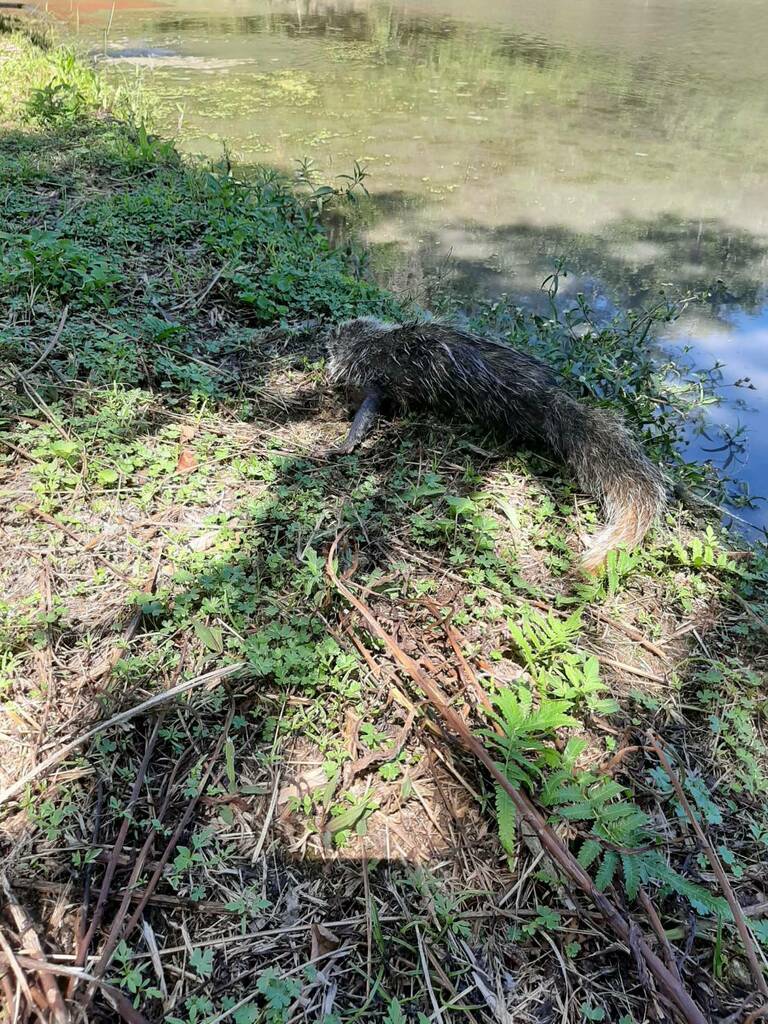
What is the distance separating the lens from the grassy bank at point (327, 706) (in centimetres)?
150

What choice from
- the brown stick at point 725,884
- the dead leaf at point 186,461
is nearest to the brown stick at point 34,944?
the brown stick at point 725,884

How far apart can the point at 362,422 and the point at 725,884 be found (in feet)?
7.42

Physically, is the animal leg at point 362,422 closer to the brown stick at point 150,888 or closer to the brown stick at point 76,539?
the brown stick at point 76,539

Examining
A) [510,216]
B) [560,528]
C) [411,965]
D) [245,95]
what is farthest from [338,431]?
[245,95]

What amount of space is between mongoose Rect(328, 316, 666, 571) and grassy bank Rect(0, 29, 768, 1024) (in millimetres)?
124

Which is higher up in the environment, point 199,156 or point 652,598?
point 199,156

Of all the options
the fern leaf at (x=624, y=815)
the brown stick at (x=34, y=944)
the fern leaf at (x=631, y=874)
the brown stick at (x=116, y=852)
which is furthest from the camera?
the fern leaf at (x=624, y=815)

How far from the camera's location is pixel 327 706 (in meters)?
1.96

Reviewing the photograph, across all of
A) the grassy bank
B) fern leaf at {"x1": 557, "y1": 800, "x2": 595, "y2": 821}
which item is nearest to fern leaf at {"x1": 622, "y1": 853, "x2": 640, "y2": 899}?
the grassy bank

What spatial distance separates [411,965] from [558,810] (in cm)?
49

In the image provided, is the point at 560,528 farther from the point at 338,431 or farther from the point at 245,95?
the point at 245,95

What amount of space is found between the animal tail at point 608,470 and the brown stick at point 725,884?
2.82 feet

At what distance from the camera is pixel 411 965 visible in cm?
149

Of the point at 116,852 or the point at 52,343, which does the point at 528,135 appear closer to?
the point at 52,343
